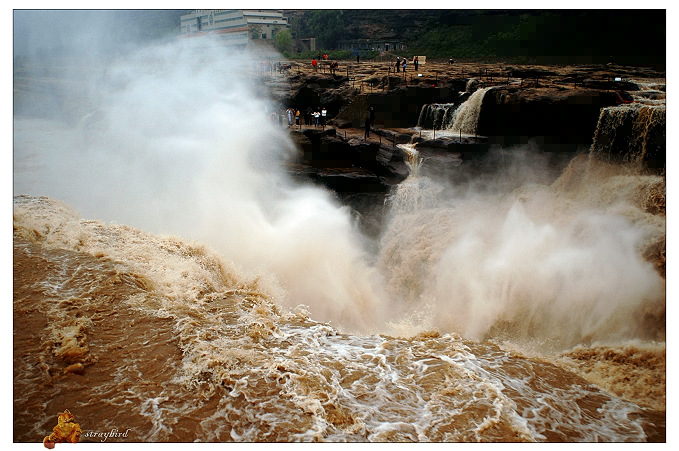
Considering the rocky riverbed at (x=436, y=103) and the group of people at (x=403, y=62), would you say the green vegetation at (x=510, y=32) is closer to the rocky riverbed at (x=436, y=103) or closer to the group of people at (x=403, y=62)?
the group of people at (x=403, y=62)

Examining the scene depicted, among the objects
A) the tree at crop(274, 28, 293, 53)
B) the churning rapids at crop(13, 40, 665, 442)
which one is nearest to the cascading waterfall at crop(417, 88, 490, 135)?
the churning rapids at crop(13, 40, 665, 442)

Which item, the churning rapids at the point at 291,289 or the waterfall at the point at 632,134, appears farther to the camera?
the waterfall at the point at 632,134

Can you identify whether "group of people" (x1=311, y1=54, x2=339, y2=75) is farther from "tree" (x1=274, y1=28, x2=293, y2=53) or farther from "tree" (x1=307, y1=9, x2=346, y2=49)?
"tree" (x1=274, y1=28, x2=293, y2=53)

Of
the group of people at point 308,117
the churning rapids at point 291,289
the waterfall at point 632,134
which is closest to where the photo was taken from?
the churning rapids at point 291,289

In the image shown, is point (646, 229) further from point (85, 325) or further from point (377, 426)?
point (85, 325)

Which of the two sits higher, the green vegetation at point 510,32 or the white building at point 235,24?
the white building at point 235,24

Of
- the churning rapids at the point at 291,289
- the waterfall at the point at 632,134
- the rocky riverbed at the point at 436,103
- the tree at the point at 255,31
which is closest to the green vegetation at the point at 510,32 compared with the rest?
the rocky riverbed at the point at 436,103

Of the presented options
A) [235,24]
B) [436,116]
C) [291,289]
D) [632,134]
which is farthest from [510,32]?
[291,289]

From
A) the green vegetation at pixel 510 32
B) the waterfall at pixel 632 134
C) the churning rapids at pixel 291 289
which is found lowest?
the churning rapids at pixel 291 289
